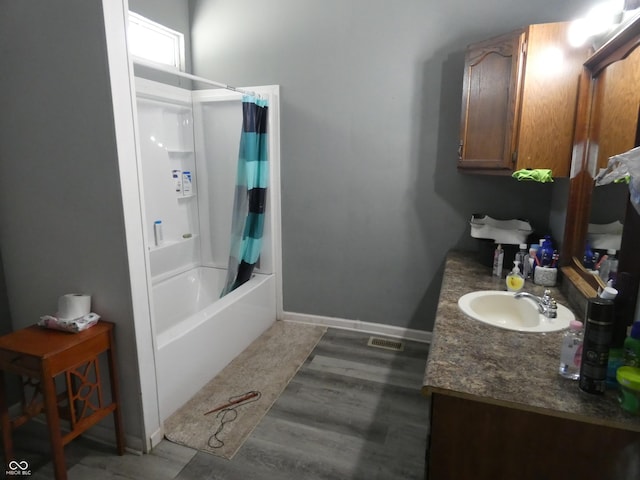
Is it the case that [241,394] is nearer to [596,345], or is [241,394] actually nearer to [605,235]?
[596,345]

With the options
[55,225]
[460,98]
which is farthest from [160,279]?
[460,98]

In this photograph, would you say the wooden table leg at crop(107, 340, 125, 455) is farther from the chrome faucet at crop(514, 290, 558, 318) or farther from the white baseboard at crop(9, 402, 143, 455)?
the chrome faucet at crop(514, 290, 558, 318)

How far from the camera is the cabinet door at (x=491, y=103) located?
6.36 ft

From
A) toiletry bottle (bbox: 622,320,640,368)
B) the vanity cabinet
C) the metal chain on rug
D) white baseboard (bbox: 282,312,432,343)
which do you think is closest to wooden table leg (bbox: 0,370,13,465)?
the metal chain on rug

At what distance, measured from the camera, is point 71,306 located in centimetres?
170

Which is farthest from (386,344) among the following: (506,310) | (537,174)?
(537,174)

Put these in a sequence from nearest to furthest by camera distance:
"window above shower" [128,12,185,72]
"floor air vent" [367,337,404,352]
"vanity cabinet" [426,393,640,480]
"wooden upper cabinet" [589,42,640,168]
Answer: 1. "vanity cabinet" [426,393,640,480]
2. "wooden upper cabinet" [589,42,640,168]
3. "window above shower" [128,12,185,72]
4. "floor air vent" [367,337,404,352]

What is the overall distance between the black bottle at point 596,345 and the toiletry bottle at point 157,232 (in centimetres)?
285

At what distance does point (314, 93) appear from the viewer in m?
2.89

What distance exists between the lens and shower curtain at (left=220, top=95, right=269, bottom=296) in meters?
2.84

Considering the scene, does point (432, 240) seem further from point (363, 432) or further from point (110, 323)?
point (110, 323)

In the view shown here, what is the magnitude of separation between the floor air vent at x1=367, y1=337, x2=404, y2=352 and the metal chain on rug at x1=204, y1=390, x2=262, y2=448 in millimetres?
1003

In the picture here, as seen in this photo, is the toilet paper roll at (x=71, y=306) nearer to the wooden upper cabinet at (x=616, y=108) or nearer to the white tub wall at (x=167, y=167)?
the white tub wall at (x=167, y=167)

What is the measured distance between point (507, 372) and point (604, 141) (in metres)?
1.08
